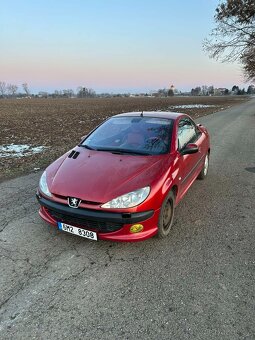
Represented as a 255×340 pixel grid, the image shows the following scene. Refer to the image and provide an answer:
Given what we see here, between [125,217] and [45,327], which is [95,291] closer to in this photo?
[45,327]

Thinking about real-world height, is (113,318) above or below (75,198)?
below

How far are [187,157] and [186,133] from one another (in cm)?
64

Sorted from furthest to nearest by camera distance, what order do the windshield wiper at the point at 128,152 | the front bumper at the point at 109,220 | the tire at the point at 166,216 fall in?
the windshield wiper at the point at 128,152 → the tire at the point at 166,216 → the front bumper at the point at 109,220

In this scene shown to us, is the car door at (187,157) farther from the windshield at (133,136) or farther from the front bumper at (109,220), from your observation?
the front bumper at (109,220)

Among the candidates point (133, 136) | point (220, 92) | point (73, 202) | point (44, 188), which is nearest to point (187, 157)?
point (133, 136)

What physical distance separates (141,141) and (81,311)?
2.47 m

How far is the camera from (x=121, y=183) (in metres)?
3.31

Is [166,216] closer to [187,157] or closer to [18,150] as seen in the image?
[187,157]

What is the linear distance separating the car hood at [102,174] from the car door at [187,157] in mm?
486

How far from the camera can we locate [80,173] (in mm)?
3576

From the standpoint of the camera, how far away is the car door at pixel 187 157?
4251 millimetres

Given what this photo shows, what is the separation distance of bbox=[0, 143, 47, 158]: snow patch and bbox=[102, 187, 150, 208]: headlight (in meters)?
5.78

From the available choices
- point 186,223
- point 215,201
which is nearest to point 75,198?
point 186,223

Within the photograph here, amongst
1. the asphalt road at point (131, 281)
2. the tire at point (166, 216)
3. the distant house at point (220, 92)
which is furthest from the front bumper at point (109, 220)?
the distant house at point (220, 92)
